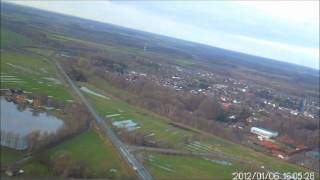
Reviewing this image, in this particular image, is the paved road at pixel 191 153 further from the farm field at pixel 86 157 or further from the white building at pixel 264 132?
the white building at pixel 264 132

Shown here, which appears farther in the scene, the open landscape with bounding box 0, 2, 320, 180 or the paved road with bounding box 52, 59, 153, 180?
the paved road with bounding box 52, 59, 153, 180

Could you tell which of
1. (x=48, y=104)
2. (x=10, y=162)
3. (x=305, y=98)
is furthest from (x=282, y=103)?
(x=10, y=162)

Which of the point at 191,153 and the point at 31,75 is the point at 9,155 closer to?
the point at 191,153

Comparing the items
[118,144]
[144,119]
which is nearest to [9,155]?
[118,144]

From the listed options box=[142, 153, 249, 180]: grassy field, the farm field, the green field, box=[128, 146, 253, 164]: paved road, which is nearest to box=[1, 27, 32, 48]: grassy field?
box=[128, 146, 253, 164]: paved road

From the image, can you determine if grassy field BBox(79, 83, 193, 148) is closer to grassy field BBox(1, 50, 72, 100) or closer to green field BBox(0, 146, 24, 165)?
grassy field BBox(1, 50, 72, 100)

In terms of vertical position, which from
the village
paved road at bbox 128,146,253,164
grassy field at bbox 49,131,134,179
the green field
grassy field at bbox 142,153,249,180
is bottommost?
the village

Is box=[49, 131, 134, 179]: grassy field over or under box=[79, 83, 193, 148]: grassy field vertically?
over

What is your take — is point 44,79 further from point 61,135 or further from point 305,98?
point 305,98
